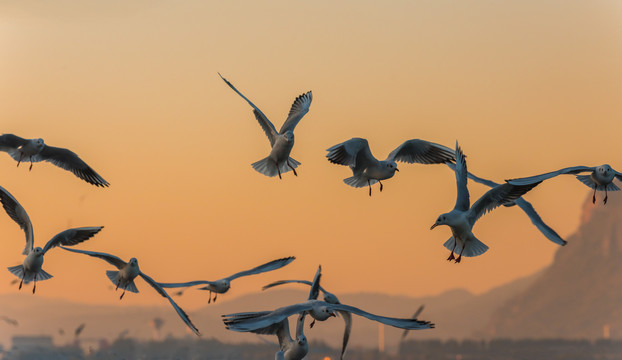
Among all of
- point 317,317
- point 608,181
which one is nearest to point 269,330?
point 317,317

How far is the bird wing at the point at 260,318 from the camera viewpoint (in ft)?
45.0

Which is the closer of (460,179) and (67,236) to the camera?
(460,179)

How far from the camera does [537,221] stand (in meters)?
17.2

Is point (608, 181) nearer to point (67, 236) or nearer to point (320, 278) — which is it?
point (320, 278)

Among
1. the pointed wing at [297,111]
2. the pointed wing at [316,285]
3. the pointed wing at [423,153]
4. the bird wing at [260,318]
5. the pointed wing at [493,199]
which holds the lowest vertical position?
the bird wing at [260,318]

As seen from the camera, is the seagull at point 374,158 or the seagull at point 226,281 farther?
the seagull at point 226,281

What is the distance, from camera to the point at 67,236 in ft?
59.8

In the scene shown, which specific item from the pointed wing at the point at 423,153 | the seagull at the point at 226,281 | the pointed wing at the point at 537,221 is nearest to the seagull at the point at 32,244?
the seagull at the point at 226,281

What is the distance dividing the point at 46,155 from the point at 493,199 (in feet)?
30.3

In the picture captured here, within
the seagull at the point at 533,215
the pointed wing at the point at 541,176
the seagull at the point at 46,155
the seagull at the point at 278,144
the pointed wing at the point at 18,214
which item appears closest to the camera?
the pointed wing at the point at 541,176

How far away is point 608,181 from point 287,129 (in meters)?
5.38

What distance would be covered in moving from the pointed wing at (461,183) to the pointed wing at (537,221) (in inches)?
62.1

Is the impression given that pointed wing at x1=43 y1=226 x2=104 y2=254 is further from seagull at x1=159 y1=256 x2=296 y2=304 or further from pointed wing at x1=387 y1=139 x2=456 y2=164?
pointed wing at x1=387 y1=139 x2=456 y2=164

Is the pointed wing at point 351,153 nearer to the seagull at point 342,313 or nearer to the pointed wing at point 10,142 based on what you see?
the seagull at point 342,313
